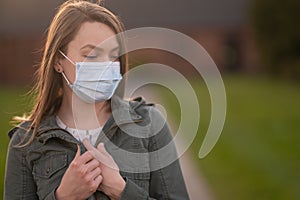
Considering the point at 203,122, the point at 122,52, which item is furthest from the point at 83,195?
the point at 203,122

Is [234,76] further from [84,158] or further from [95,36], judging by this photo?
[84,158]

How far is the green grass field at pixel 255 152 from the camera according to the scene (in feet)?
24.8

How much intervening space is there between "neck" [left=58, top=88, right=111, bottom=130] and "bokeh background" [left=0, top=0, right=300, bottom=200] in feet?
2.31

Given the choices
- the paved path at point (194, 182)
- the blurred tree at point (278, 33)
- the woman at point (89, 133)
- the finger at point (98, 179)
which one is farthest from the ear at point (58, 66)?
the blurred tree at point (278, 33)

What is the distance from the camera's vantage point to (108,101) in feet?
10.0

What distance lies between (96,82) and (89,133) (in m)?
0.27

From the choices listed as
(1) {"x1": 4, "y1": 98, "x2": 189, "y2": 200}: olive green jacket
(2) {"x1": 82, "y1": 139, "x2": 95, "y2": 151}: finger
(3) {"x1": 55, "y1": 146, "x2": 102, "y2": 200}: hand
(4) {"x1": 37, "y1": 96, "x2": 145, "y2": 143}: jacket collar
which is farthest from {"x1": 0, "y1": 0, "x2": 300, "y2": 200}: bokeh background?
(3) {"x1": 55, "y1": 146, "x2": 102, "y2": 200}: hand

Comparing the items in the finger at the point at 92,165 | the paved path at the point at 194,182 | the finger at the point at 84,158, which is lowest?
the paved path at the point at 194,182

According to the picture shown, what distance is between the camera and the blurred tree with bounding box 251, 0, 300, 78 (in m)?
24.6

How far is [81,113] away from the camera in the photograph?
3.01 metres

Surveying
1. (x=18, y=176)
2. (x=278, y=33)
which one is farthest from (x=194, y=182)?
(x=278, y=33)

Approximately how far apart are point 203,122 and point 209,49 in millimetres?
26379

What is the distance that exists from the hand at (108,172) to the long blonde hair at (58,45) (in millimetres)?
374

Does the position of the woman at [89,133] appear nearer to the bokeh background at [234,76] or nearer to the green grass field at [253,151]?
the bokeh background at [234,76]
